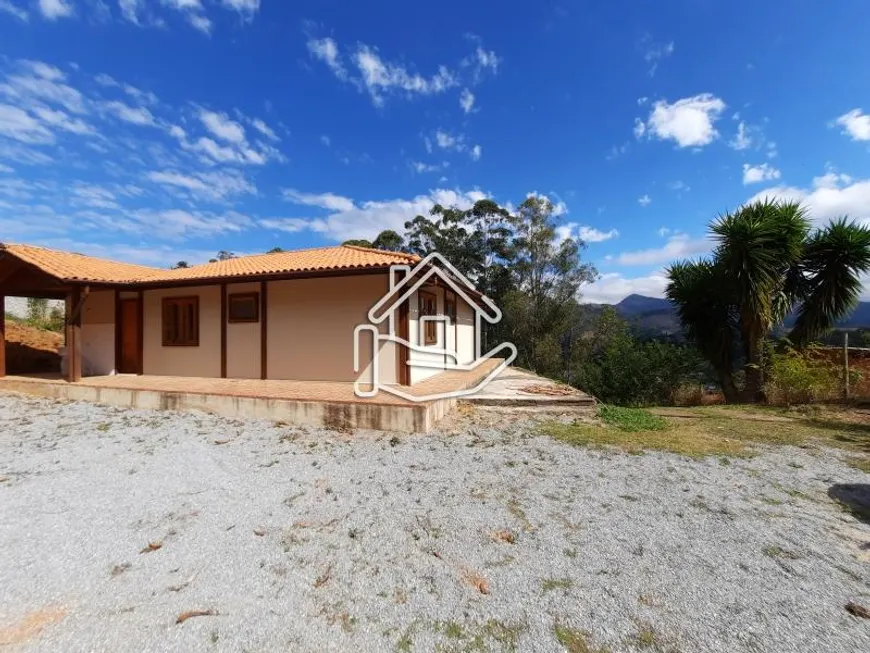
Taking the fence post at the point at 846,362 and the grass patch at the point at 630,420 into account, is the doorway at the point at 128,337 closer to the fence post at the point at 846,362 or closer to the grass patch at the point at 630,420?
the grass patch at the point at 630,420

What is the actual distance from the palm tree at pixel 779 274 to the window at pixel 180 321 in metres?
14.1

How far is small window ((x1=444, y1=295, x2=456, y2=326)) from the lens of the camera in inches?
478

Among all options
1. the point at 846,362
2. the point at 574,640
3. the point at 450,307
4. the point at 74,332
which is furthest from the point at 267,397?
the point at 846,362

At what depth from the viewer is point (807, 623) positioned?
227cm

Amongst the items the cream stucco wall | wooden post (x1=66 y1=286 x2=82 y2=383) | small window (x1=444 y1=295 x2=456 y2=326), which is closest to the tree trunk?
small window (x1=444 y1=295 x2=456 y2=326)

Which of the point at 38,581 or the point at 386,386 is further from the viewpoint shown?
the point at 386,386

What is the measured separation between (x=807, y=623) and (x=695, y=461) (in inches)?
117

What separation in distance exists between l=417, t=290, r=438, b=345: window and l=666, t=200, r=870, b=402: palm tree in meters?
7.78

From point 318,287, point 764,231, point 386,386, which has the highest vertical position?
point 764,231

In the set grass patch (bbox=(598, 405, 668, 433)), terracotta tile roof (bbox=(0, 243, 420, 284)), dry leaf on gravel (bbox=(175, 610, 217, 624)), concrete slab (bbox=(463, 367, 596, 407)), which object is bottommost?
dry leaf on gravel (bbox=(175, 610, 217, 624))

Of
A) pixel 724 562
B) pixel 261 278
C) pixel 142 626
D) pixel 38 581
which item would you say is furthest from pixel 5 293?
pixel 724 562

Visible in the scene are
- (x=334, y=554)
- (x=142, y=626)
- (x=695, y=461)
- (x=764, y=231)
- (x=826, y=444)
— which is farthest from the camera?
(x=764, y=231)

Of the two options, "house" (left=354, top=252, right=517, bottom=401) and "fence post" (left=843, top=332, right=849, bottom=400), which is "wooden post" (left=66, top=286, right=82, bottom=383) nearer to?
"house" (left=354, top=252, right=517, bottom=401)

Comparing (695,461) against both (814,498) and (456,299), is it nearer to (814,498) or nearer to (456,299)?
(814,498)
